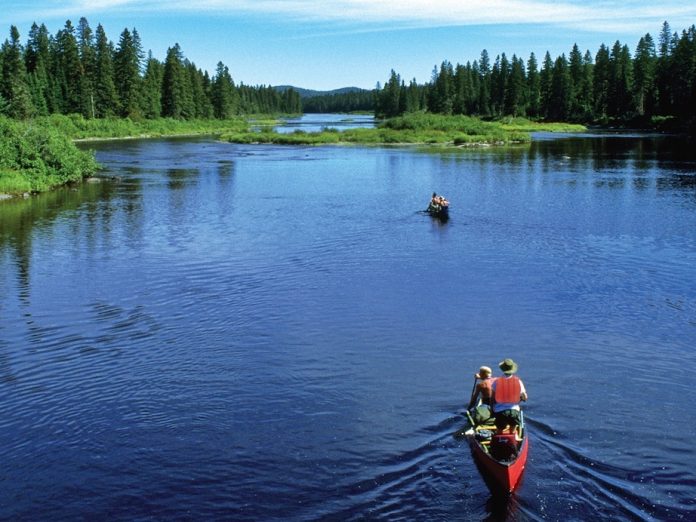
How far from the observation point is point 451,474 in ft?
54.3

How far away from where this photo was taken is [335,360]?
24094mm

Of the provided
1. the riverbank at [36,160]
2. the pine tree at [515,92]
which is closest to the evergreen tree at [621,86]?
the pine tree at [515,92]

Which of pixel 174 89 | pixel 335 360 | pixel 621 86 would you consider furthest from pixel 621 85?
pixel 335 360

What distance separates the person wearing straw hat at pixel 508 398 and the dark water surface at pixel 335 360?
1.27 metres

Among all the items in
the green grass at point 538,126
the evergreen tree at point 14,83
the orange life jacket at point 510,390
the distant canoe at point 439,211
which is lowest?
the orange life jacket at point 510,390

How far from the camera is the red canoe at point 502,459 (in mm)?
15375

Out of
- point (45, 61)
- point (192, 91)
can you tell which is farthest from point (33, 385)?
point (192, 91)

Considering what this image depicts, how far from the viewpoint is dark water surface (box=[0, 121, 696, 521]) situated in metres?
16.1

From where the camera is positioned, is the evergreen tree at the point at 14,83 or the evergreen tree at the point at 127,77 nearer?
the evergreen tree at the point at 14,83

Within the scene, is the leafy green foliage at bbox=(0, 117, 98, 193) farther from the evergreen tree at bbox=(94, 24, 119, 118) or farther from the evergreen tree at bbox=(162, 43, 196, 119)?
the evergreen tree at bbox=(162, 43, 196, 119)

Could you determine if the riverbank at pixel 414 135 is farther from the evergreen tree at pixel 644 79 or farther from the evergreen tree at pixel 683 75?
the evergreen tree at pixel 644 79

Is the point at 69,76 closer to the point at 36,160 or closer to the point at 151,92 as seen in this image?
the point at 151,92

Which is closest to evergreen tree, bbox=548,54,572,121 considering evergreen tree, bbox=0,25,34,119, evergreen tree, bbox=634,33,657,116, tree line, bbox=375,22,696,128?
tree line, bbox=375,22,696,128

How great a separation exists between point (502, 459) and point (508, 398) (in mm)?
1561
